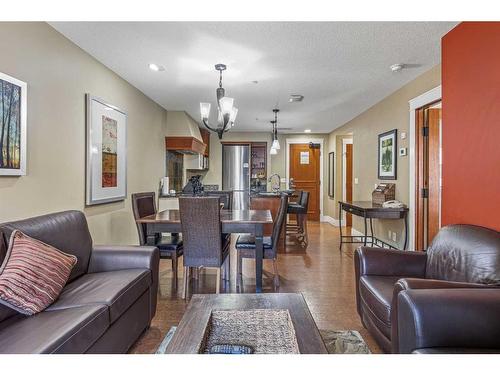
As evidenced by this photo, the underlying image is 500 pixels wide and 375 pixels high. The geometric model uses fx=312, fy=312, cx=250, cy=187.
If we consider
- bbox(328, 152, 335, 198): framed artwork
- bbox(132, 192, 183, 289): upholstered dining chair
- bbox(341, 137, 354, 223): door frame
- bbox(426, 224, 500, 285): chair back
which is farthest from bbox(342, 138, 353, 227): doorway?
bbox(426, 224, 500, 285): chair back

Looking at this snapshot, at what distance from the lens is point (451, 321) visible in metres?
1.33

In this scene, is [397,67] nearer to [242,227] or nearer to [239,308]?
[242,227]

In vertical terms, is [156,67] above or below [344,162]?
above

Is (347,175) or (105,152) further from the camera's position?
(347,175)

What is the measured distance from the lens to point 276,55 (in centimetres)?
321

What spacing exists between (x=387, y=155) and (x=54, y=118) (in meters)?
4.41

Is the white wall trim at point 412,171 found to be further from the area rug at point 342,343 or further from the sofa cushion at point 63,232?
the sofa cushion at point 63,232

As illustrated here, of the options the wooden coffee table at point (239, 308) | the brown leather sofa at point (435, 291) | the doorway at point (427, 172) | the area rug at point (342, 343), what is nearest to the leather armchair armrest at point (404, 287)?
the brown leather sofa at point (435, 291)

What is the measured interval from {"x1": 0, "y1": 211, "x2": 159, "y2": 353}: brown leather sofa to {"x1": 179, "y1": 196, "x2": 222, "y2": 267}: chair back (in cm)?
54

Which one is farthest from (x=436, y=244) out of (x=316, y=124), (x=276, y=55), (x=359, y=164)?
(x=316, y=124)

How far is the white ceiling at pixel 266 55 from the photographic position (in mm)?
2656

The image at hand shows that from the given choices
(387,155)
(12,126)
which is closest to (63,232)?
(12,126)

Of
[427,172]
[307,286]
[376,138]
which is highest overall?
[376,138]
